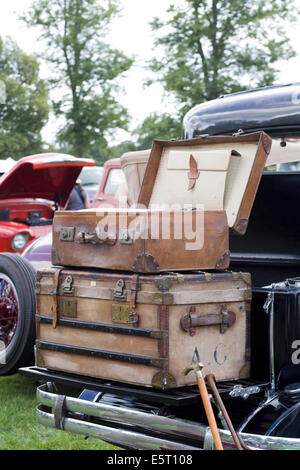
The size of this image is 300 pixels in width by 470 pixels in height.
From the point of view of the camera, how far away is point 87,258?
2.97 metres

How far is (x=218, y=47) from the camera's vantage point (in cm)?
1741

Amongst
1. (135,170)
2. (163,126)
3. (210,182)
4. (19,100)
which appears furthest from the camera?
(19,100)

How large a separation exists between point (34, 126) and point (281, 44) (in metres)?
9.91

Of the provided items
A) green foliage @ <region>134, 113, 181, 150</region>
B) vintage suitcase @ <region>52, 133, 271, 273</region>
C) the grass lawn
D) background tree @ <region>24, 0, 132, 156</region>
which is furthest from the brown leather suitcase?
background tree @ <region>24, 0, 132, 156</region>

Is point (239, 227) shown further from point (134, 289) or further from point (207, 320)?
point (134, 289)

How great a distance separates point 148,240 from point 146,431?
80 centimetres

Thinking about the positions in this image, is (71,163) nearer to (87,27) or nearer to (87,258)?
(87,258)

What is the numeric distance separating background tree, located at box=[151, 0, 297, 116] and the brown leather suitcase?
1429 cm

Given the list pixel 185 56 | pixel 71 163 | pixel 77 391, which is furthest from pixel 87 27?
pixel 77 391

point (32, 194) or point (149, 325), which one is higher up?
point (32, 194)

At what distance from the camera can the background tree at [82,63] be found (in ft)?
66.1

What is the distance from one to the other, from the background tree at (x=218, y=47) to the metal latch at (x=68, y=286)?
14312 mm

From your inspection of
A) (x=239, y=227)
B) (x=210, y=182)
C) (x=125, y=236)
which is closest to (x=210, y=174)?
(x=210, y=182)

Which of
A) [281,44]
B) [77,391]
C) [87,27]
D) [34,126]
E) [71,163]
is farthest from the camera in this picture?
[34,126]
